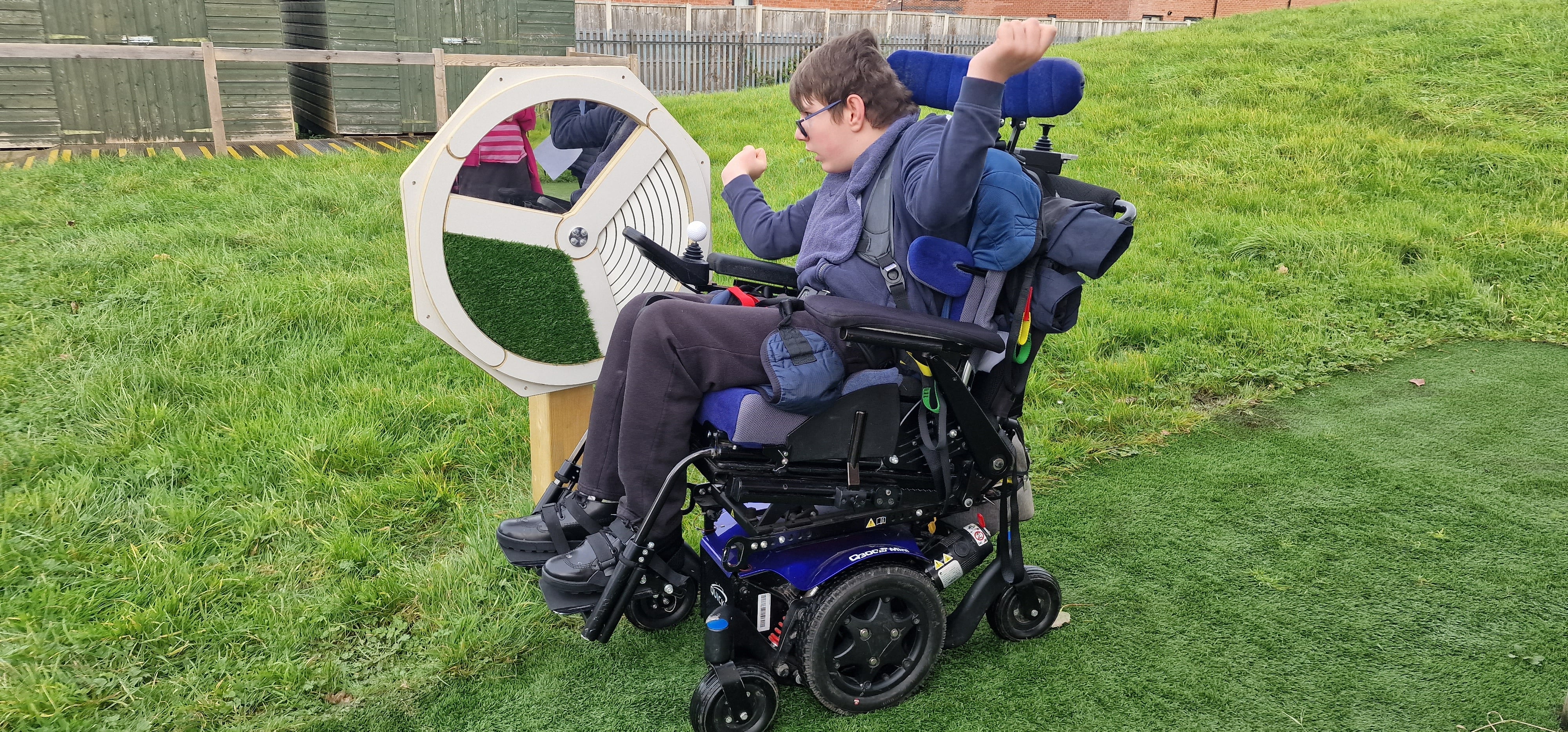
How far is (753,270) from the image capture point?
2434 mm

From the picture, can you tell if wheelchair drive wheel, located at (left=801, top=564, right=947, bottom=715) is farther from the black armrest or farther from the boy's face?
the boy's face

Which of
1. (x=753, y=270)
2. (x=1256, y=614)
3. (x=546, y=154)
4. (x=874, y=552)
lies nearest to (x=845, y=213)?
(x=753, y=270)

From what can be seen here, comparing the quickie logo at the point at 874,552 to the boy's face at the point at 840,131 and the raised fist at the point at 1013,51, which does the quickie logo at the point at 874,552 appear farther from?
the raised fist at the point at 1013,51

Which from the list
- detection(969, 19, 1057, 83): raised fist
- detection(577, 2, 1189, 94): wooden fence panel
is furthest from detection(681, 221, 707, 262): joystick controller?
detection(577, 2, 1189, 94): wooden fence panel

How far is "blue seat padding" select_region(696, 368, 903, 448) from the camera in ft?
6.58

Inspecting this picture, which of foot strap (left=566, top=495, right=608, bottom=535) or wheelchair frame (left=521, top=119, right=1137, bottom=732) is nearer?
wheelchair frame (left=521, top=119, right=1137, bottom=732)

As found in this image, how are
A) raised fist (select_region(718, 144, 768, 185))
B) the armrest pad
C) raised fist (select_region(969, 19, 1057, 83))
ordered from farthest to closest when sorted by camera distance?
raised fist (select_region(718, 144, 768, 185)), the armrest pad, raised fist (select_region(969, 19, 1057, 83))

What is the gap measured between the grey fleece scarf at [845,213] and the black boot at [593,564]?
2.43ft

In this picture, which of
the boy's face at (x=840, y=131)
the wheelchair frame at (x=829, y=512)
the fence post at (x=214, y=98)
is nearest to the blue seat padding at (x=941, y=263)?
the wheelchair frame at (x=829, y=512)

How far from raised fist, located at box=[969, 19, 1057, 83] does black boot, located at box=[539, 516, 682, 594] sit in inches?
47.1

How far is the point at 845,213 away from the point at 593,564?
3.28 feet

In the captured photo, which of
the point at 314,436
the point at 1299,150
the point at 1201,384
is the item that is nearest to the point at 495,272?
the point at 314,436

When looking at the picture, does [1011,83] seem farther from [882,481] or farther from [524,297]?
[524,297]

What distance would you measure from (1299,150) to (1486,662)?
18.6ft
